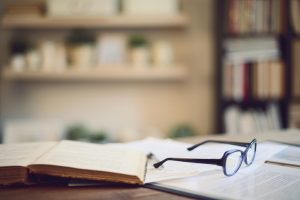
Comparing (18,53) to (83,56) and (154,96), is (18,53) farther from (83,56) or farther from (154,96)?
(154,96)

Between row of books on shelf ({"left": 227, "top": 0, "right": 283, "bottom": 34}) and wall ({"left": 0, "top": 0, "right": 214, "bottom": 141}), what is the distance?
0.30 metres

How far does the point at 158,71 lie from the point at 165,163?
149 centimetres

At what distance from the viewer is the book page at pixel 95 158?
673mm

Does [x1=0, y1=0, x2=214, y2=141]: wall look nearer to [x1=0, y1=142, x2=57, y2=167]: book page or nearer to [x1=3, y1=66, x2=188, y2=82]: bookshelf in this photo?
[x1=3, y1=66, x2=188, y2=82]: bookshelf

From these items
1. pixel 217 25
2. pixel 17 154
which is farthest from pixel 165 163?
pixel 217 25

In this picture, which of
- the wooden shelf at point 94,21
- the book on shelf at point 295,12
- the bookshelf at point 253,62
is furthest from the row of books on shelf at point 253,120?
the wooden shelf at point 94,21

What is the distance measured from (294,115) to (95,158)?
5.68 ft

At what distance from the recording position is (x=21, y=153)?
2.49ft

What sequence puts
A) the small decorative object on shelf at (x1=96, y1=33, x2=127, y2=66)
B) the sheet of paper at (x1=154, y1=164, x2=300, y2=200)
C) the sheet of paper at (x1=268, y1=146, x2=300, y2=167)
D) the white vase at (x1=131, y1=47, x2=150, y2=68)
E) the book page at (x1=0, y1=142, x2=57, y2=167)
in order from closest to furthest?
the sheet of paper at (x1=154, y1=164, x2=300, y2=200) → the book page at (x1=0, y1=142, x2=57, y2=167) → the sheet of paper at (x1=268, y1=146, x2=300, y2=167) → the white vase at (x1=131, y1=47, x2=150, y2=68) → the small decorative object on shelf at (x1=96, y1=33, x2=127, y2=66)

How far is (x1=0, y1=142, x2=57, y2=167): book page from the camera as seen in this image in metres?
0.69

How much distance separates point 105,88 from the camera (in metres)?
2.46

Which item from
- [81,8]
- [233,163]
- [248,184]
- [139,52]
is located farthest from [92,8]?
[248,184]

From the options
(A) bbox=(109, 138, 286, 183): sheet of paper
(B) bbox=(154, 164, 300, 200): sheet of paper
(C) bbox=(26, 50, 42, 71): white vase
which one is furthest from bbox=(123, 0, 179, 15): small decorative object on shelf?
(B) bbox=(154, 164, 300, 200): sheet of paper

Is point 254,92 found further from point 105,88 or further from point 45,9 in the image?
point 45,9
